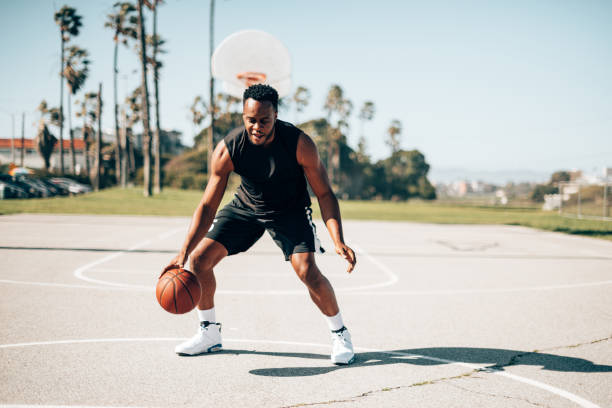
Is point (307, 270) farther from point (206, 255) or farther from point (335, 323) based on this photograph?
point (206, 255)

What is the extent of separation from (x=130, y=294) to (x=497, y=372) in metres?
4.44

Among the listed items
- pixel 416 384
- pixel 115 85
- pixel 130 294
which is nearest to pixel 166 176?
pixel 115 85

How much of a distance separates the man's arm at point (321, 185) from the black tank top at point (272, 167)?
64mm

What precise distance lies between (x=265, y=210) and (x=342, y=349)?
1.29m

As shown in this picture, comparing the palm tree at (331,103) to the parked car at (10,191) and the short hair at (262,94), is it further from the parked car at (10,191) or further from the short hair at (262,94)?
the short hair at (262,94)

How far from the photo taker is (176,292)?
155 inches

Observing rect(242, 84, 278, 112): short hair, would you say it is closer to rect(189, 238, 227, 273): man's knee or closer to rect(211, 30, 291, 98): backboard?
rect(189, 238, 227, 273): man's knee

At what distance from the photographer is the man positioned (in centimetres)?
399

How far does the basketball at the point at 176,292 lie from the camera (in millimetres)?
3949

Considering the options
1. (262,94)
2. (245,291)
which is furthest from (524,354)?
(245,291)

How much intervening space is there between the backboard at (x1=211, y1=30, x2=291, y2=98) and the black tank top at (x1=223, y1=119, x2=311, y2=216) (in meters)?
5.00

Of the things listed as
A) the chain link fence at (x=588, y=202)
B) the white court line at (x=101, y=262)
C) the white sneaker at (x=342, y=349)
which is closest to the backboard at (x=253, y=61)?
the white court line at (x=101, y=262)

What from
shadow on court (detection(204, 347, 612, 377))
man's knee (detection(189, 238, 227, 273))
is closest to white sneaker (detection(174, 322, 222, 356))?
shadow on court (detection(204, 347, 612, 377))

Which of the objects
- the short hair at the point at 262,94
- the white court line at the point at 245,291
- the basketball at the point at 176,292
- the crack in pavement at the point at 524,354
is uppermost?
the short hair at the point at 262,94
